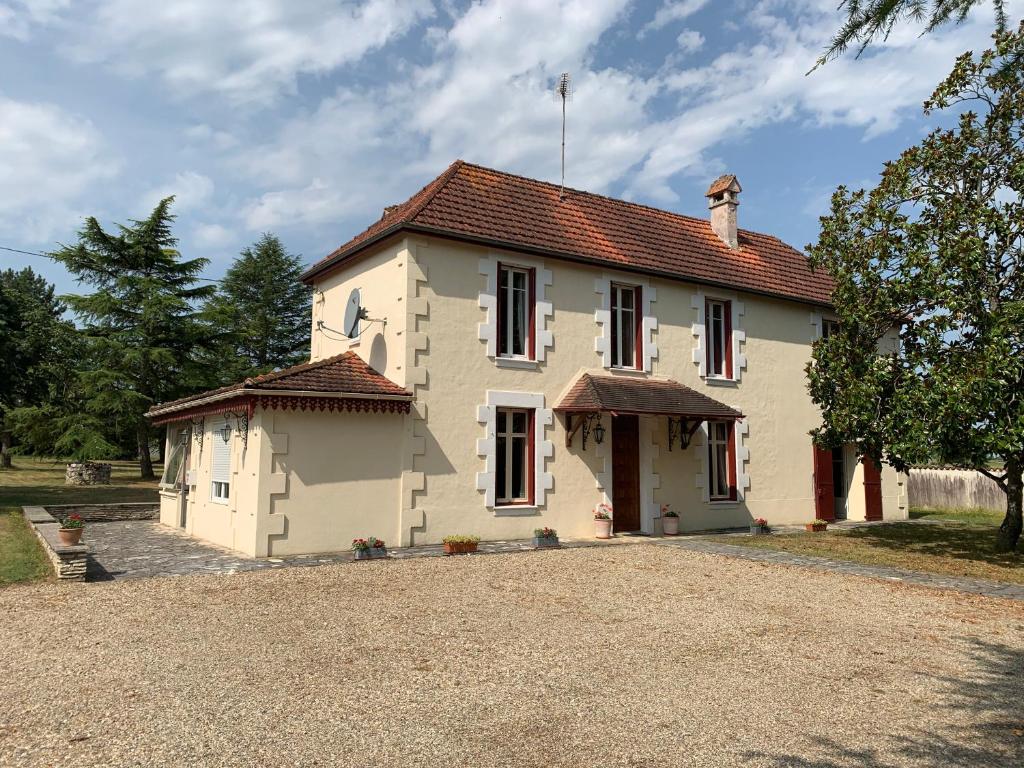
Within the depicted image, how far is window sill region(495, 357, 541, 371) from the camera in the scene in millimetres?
13938

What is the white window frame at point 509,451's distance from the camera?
548 inches

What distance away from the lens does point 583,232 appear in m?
15.8

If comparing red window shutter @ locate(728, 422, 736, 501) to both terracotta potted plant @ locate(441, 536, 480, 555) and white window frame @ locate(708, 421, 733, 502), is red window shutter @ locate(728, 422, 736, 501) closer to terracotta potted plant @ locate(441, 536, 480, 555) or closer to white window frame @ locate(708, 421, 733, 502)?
white window frame @ locate(708, 421, 733, 502)

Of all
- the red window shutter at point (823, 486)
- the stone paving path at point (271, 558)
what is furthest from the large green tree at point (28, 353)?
the red window shutter at point (823, 486)

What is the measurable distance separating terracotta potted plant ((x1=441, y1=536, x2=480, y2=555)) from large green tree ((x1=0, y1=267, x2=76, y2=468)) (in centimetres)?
1658

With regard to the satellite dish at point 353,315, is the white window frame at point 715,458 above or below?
below

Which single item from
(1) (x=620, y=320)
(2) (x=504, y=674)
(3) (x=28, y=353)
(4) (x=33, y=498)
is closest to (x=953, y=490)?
(1) (x=620, y=320)

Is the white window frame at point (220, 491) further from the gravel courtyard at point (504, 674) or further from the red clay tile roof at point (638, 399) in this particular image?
the red clay tile roof at point (638, 399)

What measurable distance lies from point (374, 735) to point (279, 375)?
27.7 ft

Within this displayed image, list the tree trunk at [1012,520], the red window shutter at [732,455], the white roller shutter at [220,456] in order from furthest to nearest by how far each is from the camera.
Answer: the red window shutter at [732,455] < the white roller shutter at [220,456] < the tree trunk at [1012,520]

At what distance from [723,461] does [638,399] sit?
383 cm

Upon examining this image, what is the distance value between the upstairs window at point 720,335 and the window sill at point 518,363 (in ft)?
16.6

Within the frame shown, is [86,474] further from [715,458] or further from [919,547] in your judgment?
[919,547]

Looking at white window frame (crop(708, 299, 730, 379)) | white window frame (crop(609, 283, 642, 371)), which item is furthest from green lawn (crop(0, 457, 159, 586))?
white window frame (crop(708, 299, 730, 379))
